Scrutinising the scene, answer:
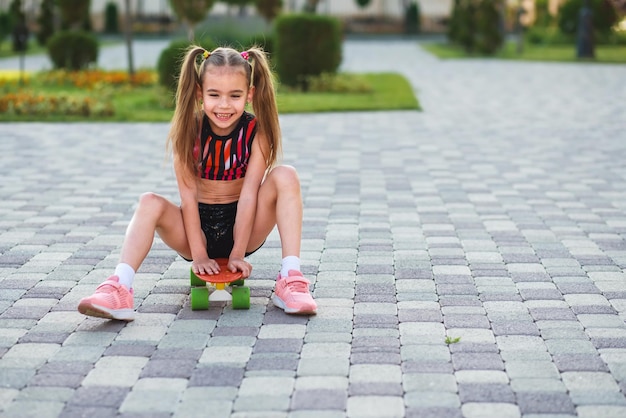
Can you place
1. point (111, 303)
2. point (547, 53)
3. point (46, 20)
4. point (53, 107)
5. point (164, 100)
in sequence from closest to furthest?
point (111, 303) → point (53, 107) → point (164, 100) → point (547, 53) → point (46, 20)

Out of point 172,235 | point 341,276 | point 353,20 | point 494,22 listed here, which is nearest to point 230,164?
point 172,235

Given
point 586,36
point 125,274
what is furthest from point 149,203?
point 586,36

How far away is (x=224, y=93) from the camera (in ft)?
13.1

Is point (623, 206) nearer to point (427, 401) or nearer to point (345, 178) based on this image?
point (345, 178)

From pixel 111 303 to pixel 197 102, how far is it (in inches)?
37.0

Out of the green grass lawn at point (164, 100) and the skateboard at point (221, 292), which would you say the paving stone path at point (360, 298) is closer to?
the skateboard at point (221, 292)

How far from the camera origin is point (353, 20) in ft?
136

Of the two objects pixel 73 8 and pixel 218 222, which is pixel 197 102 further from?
pixel 73 8

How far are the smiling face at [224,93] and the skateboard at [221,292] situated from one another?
24.1 inches

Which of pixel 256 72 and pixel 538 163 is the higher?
pixel 256 72

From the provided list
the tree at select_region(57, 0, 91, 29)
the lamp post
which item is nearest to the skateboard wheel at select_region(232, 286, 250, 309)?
the tree at select_region(57, 0, 91, 29)

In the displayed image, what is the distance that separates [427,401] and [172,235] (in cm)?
150

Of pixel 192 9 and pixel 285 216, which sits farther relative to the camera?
pixel 192 9

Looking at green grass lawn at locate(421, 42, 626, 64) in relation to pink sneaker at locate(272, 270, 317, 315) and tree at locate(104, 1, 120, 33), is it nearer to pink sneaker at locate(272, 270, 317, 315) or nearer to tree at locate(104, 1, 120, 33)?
tree at locate(104, 1, 120, 33)
